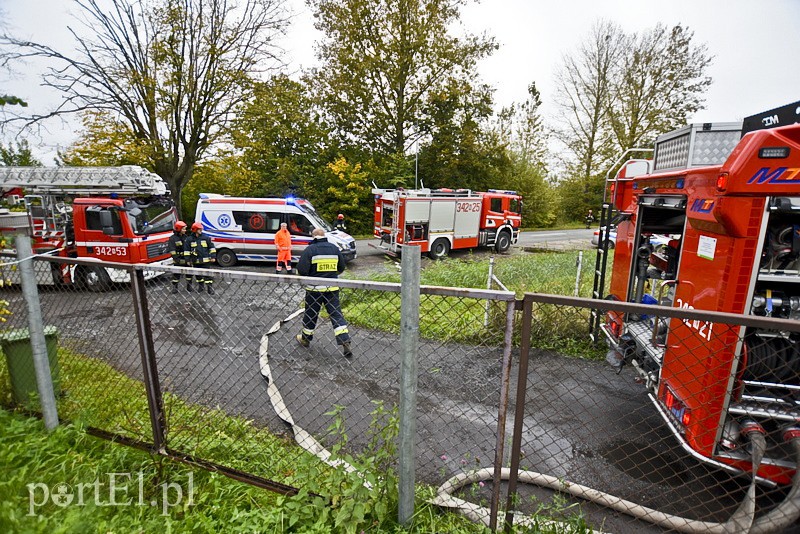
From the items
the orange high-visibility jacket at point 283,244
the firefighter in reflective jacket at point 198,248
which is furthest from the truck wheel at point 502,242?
the firefighter in reflective jacket at point 198,248

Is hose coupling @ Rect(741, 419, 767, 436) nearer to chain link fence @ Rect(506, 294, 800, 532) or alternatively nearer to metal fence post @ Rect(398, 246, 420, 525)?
chain link fence @ Rect(506, 294, 800, 532)

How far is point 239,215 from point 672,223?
11.4m

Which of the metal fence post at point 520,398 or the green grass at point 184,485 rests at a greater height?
the metal fence post at point 520,398

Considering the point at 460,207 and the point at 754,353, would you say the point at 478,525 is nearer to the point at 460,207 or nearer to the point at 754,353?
the point at 754,353

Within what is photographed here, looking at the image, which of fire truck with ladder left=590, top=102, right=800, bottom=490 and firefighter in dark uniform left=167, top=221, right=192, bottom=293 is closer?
fire truck with ladder left=590, top=102, right=800, bottom=490

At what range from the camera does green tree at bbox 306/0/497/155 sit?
2264cm

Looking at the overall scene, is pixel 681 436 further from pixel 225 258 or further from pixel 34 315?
pixel 225 258

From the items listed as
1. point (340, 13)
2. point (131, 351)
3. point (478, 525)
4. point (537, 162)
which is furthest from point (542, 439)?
point (537, 162)

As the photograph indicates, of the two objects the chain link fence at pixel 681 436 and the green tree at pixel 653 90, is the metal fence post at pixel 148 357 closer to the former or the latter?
the chain link fence at pixel 681 436

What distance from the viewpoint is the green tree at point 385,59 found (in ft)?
74.3

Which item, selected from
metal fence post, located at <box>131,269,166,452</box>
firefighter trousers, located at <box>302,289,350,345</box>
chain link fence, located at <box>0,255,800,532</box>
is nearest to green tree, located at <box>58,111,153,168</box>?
chain link fence, located at <box>0,255,800,532</box>

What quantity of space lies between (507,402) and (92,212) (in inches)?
409

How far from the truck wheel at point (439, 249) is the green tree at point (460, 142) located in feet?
39.8

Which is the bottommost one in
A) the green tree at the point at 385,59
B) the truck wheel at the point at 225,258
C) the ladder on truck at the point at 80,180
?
the truck wheel at the point at 225,258
